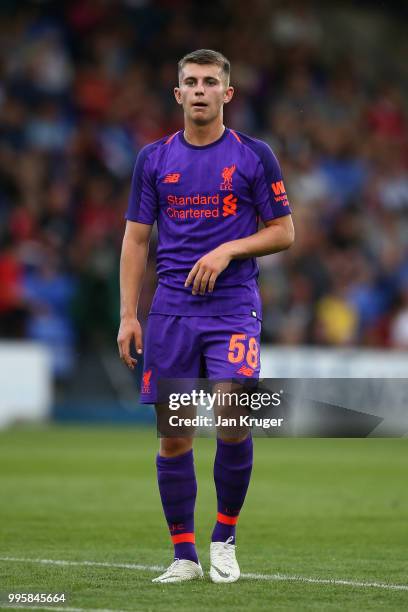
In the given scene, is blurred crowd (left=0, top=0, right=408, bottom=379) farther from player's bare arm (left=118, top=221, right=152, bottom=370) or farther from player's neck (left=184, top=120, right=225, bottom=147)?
player's neck (left=184, top=120, right=225, bottom=147)

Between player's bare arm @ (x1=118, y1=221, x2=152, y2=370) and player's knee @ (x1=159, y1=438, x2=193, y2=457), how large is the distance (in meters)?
0.37

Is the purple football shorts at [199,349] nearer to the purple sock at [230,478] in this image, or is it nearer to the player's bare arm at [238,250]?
the player's bare arm at [238,250]

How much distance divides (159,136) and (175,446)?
13.2m

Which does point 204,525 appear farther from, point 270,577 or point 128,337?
point 128,337

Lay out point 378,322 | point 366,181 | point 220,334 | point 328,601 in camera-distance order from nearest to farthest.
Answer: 1. point 328,601
2. point 220,334
3. point 378,322
4. point 366,181

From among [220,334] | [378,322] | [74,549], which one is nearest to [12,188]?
[378,322]

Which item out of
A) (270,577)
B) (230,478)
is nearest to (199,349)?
(230,478)

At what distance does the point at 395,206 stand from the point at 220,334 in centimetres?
1551

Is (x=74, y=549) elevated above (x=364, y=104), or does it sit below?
below

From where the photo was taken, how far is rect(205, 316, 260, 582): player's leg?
5836mm

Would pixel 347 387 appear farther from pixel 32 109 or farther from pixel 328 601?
pixel 32 109

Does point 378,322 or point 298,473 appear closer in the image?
point 298,473

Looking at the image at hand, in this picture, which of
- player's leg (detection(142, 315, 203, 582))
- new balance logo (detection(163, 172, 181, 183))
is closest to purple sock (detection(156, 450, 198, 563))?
player's leg (detection(142, 315, 203, 582))

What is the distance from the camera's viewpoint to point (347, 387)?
235 inches
